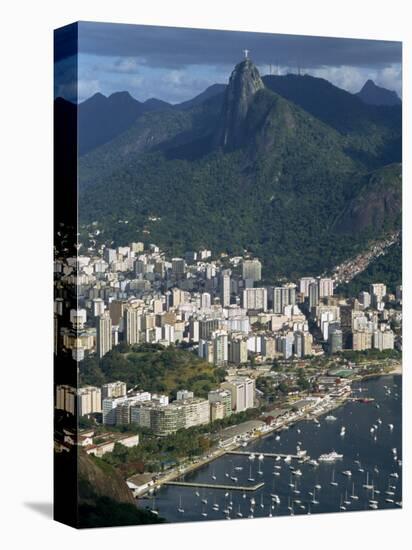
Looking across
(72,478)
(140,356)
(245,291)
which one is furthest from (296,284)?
(72,478)

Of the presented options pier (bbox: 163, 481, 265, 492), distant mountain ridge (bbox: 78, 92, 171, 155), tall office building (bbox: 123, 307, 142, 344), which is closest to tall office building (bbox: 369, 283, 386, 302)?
pier (bbox: 163, 481, 265, 492)

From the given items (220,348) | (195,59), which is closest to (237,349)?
(220,348)

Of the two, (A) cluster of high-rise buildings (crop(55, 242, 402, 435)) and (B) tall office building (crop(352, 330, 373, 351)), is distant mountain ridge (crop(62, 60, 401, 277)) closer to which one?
(A) cluster of high-rise buildings (crop(55, 242, 402, 435))

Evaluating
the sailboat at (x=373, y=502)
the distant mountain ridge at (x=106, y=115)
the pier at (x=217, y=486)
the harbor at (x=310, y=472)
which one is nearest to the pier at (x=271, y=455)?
the harbor at (x=310, y=472)

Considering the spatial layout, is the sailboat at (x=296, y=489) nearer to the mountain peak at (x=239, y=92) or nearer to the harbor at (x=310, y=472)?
the harbor at (x=310, y=472)

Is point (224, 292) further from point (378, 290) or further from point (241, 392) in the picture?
point (378, 290)

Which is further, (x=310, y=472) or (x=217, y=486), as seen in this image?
(x=310, y=472)
